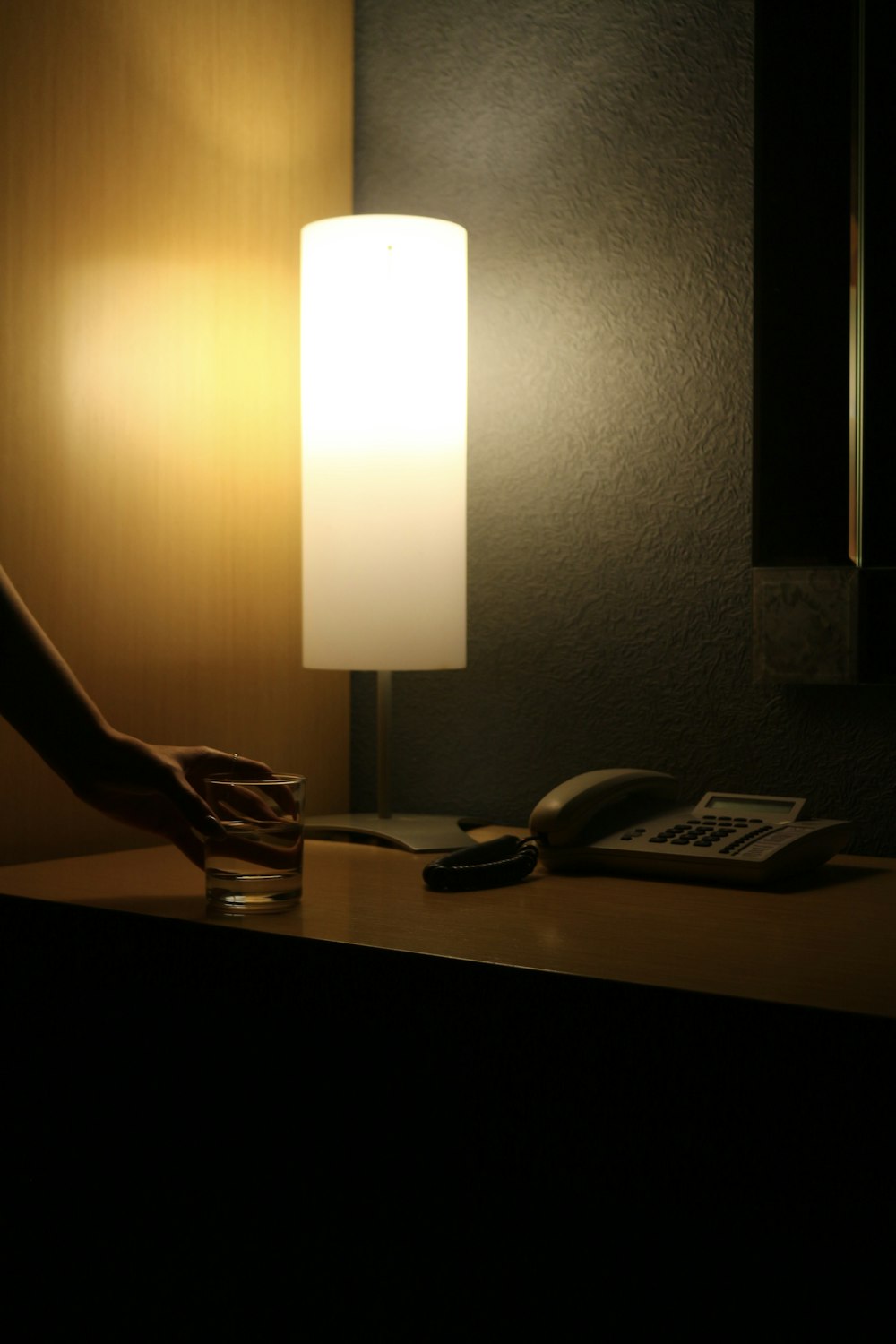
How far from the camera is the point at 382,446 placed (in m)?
1.32

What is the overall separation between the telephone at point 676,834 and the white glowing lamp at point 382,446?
20cm

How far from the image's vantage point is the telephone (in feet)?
3.49

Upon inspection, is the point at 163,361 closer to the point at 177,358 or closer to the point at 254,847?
the point at 177,358

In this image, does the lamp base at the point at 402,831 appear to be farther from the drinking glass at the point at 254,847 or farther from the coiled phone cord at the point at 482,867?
the drinking glass at the point at 254,847

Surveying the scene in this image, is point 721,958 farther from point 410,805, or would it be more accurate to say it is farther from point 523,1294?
point 410,805

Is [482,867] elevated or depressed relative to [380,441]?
depressed

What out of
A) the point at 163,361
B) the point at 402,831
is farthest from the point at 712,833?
the point at 163,361

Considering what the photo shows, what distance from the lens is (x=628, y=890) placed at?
107 cm

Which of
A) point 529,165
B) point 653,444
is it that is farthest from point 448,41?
point 653,444

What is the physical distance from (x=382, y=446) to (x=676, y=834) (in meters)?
0.51

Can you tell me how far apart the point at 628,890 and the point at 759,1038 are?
37 centimetres

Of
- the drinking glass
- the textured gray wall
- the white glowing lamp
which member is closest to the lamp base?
the white glowing lamp

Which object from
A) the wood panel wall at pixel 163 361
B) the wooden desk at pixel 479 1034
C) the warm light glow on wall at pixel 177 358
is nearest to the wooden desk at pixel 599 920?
the wooden desk at pixel 479 1034

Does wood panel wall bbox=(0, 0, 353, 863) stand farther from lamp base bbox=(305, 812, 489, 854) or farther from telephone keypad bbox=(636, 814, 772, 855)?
telephone keypad bbox=(636, 814, 772, 855)
